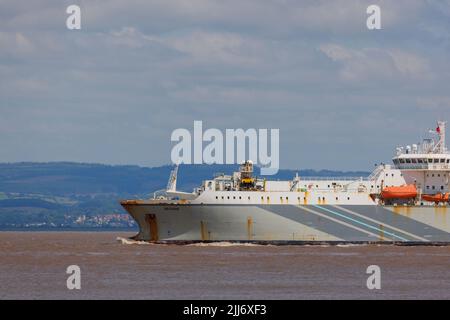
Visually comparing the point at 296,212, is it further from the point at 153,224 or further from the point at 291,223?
the point at 153,224

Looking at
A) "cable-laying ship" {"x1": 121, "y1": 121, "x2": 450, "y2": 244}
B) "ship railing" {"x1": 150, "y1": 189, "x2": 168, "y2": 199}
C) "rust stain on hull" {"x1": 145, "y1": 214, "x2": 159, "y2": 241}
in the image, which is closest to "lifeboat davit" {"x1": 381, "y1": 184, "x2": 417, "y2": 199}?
"cable-laying ship" {"x1": 121, "y1": 121, "x2": 450, "y2": 244}

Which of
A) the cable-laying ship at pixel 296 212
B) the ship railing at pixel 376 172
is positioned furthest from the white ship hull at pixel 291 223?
the ship railing at pixel 376 172

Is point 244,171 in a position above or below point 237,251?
above

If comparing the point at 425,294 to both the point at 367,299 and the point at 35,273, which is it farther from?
the point at 35,273

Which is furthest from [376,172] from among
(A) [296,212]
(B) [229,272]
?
(B) [229,272]
